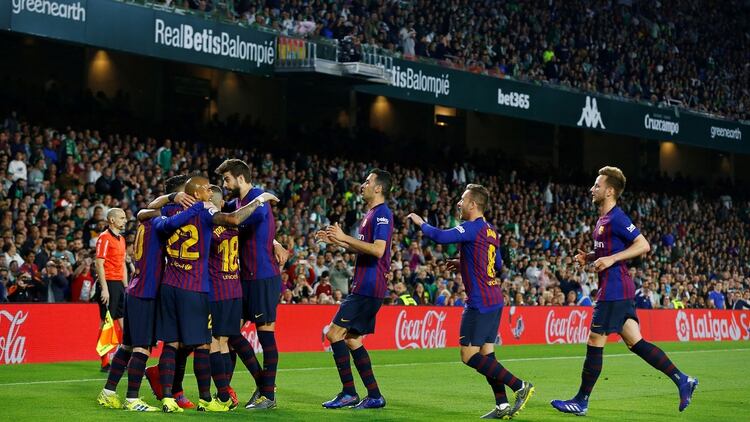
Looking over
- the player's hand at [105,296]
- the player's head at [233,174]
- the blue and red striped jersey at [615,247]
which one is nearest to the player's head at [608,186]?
the blue and red striped jersey at [615,247]

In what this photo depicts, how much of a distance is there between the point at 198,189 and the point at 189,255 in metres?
0.62

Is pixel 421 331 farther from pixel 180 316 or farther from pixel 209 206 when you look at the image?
pixel 209 206

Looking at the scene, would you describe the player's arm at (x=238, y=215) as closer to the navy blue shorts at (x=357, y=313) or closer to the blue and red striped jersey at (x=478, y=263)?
the navy blue shorts at (x=357, y=313)

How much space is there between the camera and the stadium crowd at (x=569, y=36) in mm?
31781

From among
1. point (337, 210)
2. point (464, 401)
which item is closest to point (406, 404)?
point (464, 401)

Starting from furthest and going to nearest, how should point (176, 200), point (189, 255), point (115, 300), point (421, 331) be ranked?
point (421, 331)
point (115, 300)
point (189, 255)
point (176, 200)

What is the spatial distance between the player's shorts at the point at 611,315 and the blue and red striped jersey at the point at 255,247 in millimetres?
3236

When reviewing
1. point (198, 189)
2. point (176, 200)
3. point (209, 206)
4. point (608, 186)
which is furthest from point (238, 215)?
point (608, 186)

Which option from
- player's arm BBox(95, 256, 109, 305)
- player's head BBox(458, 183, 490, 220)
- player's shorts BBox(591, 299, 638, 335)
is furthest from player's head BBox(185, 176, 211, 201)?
player's arm BBox(95, 256, 109, 305)

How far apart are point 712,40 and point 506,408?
139ft

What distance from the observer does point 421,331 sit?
24359 millimetres

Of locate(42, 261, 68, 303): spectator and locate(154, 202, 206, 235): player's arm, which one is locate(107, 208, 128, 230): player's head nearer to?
locate(154, 202, 206, 235): player's arm

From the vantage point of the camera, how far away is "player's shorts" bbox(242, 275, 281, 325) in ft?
37.3

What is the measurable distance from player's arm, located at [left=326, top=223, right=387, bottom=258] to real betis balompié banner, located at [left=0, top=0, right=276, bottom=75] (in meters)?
14.5
